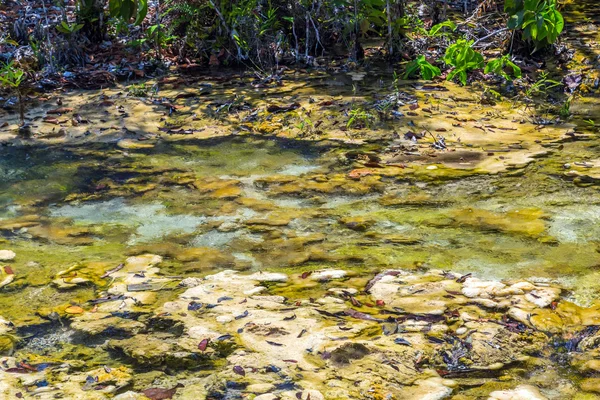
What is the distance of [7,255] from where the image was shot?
3018 mm

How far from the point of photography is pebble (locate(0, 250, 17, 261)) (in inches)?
117

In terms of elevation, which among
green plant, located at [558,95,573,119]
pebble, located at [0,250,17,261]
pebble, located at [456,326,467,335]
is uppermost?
green plant, located at [558,95,573,119]

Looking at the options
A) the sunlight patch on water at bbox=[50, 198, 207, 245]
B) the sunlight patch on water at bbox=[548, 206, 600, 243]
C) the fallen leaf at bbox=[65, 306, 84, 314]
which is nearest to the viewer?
the fallen leaf at bbox=[65, 306, 84, 314]

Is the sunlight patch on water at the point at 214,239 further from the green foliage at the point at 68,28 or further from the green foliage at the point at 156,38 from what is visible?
the green foliage at the point at 68,28

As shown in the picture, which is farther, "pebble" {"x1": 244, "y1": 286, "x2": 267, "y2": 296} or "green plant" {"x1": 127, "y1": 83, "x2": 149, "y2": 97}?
"green plant" {"x1": 127, "y1": 83, "x2": 149, "y2": 97}

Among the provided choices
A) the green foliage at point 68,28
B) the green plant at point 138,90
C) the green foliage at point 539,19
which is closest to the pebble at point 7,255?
the green plant at point 138,90

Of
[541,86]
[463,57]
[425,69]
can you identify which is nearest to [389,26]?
[425,69]

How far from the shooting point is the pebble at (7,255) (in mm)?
2982

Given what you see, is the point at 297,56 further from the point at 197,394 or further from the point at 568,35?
the point at 197,394

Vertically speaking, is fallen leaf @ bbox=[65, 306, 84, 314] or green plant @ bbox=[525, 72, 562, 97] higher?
green plant @ bbox=[525, 72, 562, 97]

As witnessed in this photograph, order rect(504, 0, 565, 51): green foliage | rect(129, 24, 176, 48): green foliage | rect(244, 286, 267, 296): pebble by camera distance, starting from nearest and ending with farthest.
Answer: rect(244, 286, 267, 296): pebble
rect(504, 0, 565, 51): green foliage
rect(129, 24, 176, 48): green foliage

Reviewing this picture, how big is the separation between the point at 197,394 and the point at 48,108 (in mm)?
3943

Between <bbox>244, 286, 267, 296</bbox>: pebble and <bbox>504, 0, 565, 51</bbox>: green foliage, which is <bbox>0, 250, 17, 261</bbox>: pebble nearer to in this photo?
<bbox>244, 286, 267, 296</bbox>: pebble

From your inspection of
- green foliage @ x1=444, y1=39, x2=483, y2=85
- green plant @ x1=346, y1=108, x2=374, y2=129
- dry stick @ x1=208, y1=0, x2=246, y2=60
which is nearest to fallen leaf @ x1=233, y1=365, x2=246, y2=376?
green plant @ x1=346, y1=108, x2=374, y2=129
